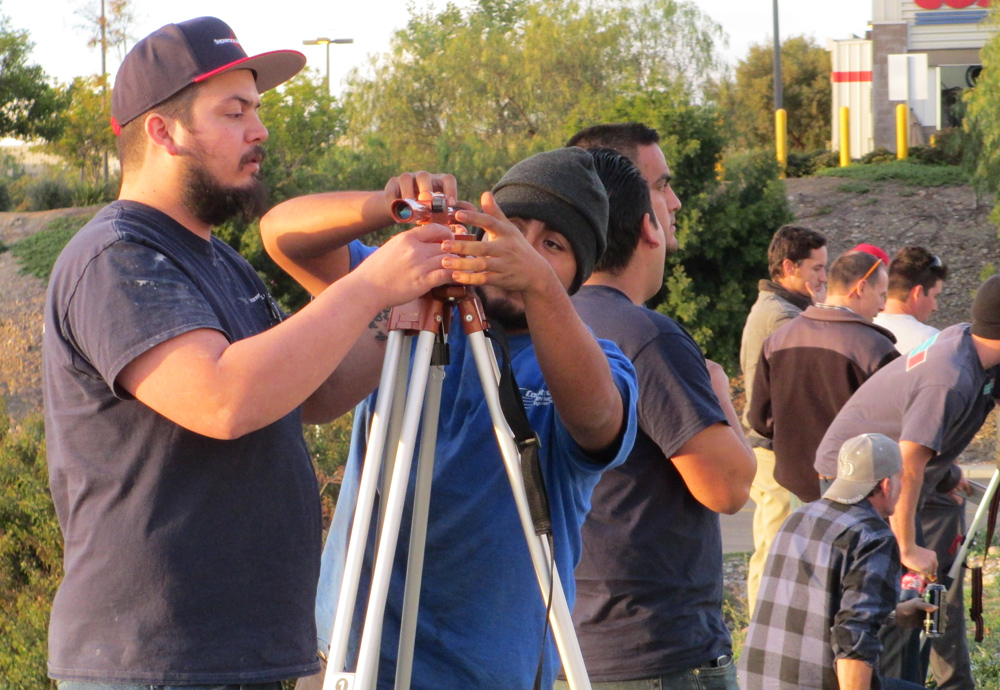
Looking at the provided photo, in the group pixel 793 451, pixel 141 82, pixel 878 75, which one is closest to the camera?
pixel 141 82

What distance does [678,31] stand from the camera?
31.0 m

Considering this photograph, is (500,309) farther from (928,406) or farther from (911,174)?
(911,174)

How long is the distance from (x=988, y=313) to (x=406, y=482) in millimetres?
3688

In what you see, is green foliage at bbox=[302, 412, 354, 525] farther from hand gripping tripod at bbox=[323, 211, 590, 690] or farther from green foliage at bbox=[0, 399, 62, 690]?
hand gripping tripod at bbox=[323, 211, 590, 690]

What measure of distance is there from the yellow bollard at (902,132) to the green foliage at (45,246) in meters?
18.5

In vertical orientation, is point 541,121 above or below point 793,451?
above

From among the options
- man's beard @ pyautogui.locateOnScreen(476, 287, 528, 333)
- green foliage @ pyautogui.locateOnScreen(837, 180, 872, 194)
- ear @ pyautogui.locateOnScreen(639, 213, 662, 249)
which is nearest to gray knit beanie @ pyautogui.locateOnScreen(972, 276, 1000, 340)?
ear @ pyautogui.locateOnScreen(639, 213, 662, 249)

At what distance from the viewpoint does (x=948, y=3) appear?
28125 millimetres

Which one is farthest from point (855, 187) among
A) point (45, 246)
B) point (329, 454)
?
point (329, 454)

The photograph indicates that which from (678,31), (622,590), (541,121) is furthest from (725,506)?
(678,31)

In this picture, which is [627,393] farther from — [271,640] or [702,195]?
[702,195]

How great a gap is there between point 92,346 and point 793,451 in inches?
180

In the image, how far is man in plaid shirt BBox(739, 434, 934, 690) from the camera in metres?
3.43

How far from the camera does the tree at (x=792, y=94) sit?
3591 cm
